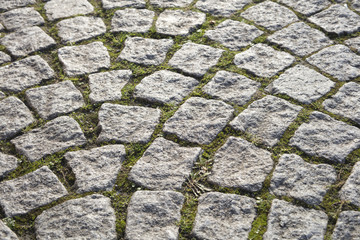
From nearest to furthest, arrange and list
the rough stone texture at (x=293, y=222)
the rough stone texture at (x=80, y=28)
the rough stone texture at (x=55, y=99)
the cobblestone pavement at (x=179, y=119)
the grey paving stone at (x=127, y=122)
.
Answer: the rough stone texture at (x=293, y=222) < the cobblestone pavement at (x=179, y=119) < the grey paving stone at (x=127, y=122) < the rough stone texture at (x=55, y=99) < the rough stone texture at (x=80, y=28)

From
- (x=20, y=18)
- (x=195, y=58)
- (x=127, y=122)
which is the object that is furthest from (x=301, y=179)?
(x=20, y=18)

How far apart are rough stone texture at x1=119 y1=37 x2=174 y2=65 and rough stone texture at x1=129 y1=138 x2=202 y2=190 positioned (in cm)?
97

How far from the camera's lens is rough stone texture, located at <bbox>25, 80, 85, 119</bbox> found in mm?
3101

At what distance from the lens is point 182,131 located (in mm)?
2939

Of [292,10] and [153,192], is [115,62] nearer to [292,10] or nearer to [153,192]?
[153,192]

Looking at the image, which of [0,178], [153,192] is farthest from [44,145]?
[153,192]

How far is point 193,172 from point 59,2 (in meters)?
2.63

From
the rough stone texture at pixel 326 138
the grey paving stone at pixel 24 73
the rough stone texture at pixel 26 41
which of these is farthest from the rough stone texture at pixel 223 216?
the rough stone texture at pixel 26 41

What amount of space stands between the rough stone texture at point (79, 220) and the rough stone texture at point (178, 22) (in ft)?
6.38

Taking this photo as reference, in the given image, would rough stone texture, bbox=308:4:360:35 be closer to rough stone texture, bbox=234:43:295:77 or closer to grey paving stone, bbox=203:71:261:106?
rough stone texture, bbox=234:43:295:77

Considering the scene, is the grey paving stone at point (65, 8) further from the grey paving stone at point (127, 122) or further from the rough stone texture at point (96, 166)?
the rough stone texture at point (96, 166)

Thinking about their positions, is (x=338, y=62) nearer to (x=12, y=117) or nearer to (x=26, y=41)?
(x=12, y=117)

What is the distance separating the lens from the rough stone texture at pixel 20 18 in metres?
4.01

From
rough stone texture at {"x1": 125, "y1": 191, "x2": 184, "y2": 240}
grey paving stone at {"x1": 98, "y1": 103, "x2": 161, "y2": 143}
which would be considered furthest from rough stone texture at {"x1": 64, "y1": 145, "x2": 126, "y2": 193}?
rough stone texture at {"x1": 125, "y1": 191, "x2": 184, "y2": 240}
